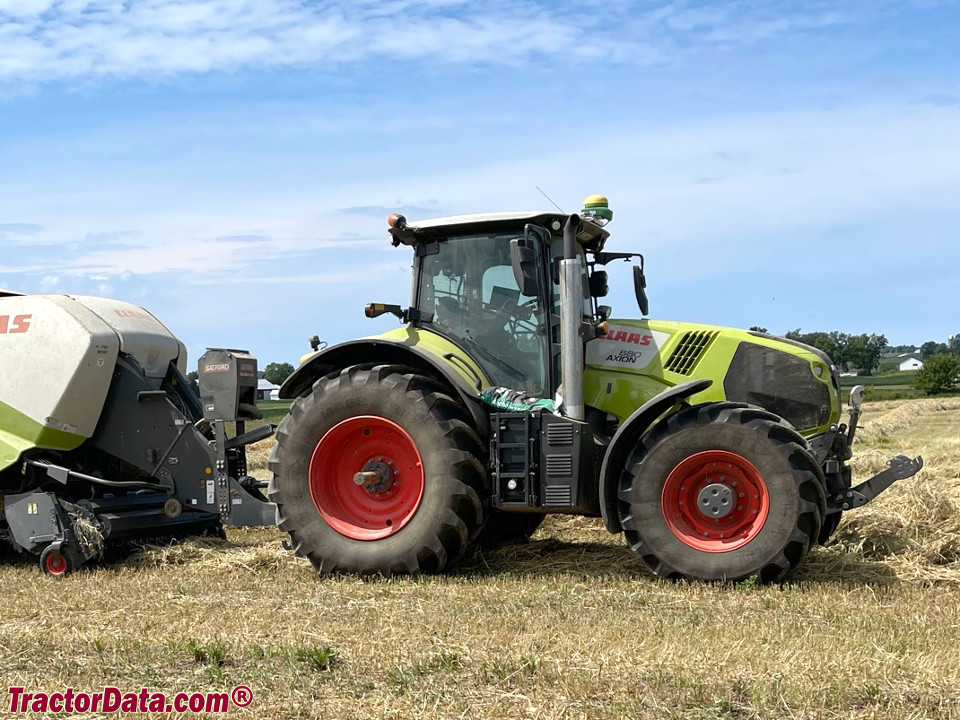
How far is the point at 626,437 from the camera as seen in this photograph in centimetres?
733

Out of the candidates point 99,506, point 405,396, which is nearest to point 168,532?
point 99,506

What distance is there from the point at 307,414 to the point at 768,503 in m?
3.19

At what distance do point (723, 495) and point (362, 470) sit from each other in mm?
2505

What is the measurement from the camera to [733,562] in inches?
276

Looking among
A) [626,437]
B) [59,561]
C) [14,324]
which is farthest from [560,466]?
[14,324]

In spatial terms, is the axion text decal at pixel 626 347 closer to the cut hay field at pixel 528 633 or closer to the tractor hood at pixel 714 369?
the tractor hood at pixel 714 369

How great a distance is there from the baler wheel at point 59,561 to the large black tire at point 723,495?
4.20m

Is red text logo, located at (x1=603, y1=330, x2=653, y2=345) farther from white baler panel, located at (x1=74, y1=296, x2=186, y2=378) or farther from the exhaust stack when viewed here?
white baler panel, located at (x1=74, y1=296, x2=186, y2=378)

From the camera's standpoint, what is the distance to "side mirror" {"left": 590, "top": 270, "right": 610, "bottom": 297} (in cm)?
846

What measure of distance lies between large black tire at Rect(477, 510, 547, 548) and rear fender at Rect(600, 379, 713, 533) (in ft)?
5.54

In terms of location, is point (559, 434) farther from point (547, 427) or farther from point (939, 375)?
point (939, 375)

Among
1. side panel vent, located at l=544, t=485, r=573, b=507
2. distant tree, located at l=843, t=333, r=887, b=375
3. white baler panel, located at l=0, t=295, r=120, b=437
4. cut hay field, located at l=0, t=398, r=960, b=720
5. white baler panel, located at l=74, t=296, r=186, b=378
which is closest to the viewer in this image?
cut hay field, located at l=0, t=398, r=960, b=720

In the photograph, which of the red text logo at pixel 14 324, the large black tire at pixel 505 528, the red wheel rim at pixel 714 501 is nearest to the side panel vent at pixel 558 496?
the red wheel rim at pixel 714 501

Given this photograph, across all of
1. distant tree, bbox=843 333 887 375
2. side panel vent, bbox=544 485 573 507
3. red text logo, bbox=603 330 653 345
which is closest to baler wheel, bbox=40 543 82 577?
side panel vent, bbox=544 485 573 507
